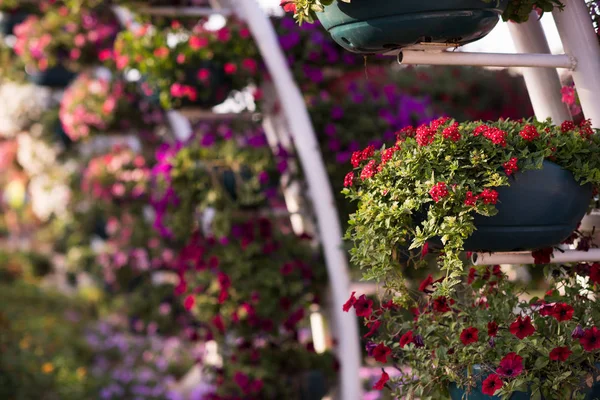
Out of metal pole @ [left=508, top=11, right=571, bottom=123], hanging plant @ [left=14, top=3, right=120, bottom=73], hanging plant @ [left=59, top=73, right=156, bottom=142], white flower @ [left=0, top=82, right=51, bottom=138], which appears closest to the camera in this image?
metal pole @ [left=508, top=11, right=571, bottom=123]

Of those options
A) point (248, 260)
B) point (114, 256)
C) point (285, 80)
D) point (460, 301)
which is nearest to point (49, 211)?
point (114, 256)

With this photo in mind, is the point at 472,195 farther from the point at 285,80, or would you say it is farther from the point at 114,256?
the point at 114,256

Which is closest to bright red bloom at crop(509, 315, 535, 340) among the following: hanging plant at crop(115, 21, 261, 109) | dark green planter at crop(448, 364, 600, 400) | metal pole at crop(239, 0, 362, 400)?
dark green planter at crop(448, 364, 600, 400)

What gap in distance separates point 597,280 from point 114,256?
5.02 m

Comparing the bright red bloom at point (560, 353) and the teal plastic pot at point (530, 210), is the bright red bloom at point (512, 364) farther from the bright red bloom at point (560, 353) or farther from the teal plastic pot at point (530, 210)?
the teal plastic pot at point (530, 210)

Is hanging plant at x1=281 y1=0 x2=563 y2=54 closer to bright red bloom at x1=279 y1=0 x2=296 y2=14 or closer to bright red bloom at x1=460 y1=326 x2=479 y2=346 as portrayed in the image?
bright red bloom at x1=279 y1=0 x2=296 y2=14

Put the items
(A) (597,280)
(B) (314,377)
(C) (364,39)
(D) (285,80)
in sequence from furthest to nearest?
(B) (314,377)
(D) (285,80)
(A) (597,280)
(C) (364,39)

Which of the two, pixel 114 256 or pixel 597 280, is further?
pixel 114 256

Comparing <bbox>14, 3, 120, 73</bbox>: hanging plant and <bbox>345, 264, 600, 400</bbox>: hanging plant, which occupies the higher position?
<bbox>14, 3, 120, 73</bbox>: hanging plant

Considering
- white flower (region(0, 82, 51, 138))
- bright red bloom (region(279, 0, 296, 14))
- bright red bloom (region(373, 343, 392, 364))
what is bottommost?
bright red bloom (region(373, 343, 392, 364))

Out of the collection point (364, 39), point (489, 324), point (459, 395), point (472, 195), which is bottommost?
point (459, 395)

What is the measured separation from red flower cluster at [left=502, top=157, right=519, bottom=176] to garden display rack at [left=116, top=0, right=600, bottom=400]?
227 mm

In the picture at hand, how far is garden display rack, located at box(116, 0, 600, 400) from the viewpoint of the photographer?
1811 millimetres

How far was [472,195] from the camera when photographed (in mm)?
1620
